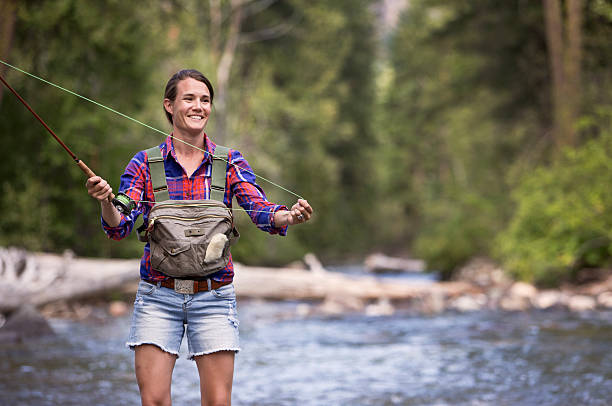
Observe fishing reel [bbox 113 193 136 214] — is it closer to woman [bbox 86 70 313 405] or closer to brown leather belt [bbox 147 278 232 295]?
woman [bbox 86 70 313 405]

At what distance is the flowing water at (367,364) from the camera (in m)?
6.28

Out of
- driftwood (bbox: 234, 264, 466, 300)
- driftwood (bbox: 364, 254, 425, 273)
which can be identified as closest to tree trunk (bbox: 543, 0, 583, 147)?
driftwood (bbox: 234, 264, 466, 300)

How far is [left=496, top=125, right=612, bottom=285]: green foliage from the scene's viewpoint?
43.1 ft

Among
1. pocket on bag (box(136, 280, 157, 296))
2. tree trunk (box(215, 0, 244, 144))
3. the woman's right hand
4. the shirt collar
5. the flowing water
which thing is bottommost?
the flowing water

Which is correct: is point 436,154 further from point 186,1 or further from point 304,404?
point 304,404

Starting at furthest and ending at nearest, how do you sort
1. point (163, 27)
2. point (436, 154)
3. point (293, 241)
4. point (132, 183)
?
1. point (436, 154)
2. point (293, 241)
3. point (163, 27)
4. point (132, 183)

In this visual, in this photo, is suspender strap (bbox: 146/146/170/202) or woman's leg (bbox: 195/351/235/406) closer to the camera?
woman's leg (bbox: 195/351/235/406)

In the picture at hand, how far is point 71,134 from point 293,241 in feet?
48.9

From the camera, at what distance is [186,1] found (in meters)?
23.1

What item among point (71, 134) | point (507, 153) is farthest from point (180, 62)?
point (507, 153)

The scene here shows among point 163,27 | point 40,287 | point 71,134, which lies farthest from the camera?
point 163,27

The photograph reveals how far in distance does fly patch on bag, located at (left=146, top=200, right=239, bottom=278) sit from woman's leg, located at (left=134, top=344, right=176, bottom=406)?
0.33 metres

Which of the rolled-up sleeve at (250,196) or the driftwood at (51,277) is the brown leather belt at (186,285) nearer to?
→ the rolled-up sleeve at (250,196)

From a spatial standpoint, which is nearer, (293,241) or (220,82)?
(220,82)
